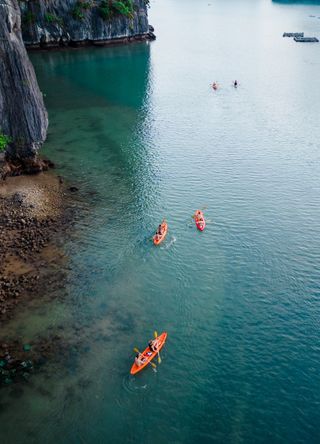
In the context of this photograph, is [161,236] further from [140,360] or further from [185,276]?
[140,360]

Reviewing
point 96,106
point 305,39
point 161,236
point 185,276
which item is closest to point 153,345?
point 185,276

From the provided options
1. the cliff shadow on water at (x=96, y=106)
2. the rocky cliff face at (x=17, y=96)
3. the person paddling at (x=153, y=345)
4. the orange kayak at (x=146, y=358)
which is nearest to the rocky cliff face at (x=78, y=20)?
the cliff shadow on water at (x=96, y=106)

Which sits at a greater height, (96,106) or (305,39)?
(305,39)

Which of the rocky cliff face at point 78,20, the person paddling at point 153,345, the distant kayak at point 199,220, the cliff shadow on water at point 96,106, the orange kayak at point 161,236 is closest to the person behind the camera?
the person paddling at point 153,345

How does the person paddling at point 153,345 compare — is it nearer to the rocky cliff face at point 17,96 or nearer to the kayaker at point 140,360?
the kayaker at point 140,360

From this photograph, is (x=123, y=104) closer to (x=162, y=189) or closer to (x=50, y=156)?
(x=50, y=156)

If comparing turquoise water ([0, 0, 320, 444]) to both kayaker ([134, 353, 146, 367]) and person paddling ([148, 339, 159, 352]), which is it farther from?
person paddling ([148, 339, 159, 352])

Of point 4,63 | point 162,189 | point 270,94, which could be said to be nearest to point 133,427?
point 162,189
